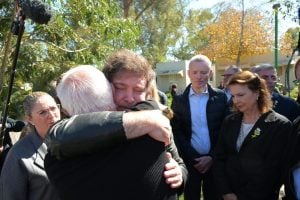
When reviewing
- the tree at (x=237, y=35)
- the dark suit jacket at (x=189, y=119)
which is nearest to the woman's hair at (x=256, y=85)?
the dark suit jacket at (x=189, y=119)

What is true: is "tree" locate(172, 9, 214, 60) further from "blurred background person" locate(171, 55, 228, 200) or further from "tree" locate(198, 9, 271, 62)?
"blurred background person" locate(171, 55, 228, 200)

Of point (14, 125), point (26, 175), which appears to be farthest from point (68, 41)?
point (26, 175)

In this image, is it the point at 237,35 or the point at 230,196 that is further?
the point at 237,35

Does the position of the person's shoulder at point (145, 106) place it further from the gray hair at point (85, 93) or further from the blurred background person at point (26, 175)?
the blurred background person at point (26, 175)

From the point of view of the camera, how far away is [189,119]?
4.21 meters

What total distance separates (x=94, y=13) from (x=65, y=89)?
5300mm

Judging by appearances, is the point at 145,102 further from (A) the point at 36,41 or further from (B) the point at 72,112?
(A) the point at 36,41

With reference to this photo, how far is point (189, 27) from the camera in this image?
140 feet

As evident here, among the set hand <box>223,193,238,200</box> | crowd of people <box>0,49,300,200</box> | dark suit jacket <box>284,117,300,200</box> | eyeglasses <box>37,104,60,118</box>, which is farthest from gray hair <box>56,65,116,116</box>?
hand <box>223,193,238,200</box>

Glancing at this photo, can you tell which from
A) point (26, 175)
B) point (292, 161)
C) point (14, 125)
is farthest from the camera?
point (14, 125)

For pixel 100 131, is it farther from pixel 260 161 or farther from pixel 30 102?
pixel 260 161

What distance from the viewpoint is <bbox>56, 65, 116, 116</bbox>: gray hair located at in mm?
1698

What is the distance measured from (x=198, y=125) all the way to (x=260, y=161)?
0.97m

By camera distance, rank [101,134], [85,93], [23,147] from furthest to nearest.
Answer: [23,147], [85,93], [101,134]
